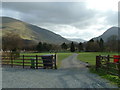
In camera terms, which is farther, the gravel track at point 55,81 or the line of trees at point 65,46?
the line of trees at point 65,46

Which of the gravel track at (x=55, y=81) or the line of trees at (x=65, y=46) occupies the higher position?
the line of trees at (x=65, y=46)

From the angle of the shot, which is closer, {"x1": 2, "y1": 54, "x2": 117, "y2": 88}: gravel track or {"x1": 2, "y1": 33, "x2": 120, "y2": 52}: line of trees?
{"x1": 2, "y1": 54, "x2": 117, "y2": 88}: gravel track

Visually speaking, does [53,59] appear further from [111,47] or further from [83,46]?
[83,46]

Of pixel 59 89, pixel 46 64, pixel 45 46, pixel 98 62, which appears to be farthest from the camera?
pixel 45 46

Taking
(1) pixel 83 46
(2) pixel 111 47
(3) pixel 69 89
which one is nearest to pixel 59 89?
(3) pixel 69 89

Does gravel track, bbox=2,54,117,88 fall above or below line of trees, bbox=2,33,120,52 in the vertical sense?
below

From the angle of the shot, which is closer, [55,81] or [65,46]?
[55,81]

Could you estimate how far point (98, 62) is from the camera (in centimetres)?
1245

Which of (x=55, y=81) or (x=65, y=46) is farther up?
(x=65, y=46)

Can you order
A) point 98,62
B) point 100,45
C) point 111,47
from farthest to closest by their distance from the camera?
1. point 100,45
2. point 111,47
3. point 98,62

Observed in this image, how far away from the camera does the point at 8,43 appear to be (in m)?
67.2

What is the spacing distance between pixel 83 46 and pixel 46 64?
87982 millimetres

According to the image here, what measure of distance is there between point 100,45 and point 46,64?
76.8m

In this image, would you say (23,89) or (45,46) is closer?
(23,89)
